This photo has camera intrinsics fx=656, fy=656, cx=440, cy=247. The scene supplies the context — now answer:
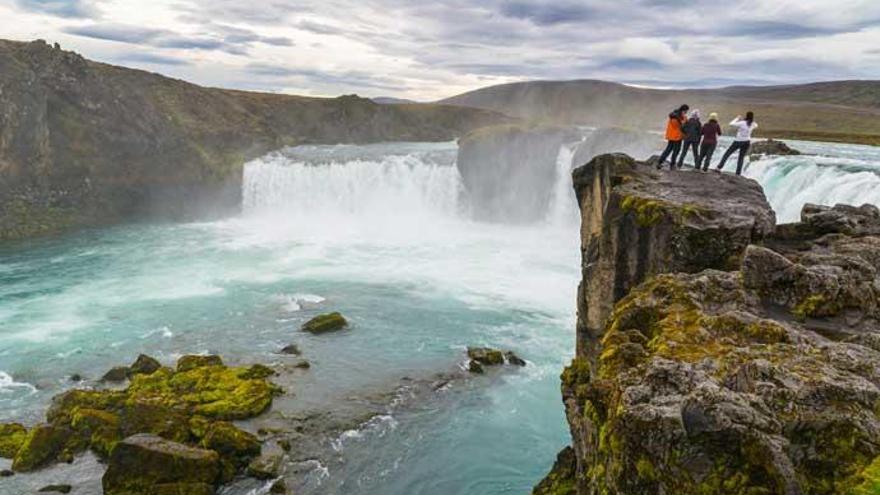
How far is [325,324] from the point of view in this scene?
34.0 metres

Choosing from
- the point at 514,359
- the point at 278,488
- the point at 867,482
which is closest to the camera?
the point at 867,482

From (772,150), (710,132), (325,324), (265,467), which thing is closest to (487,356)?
(325,324)

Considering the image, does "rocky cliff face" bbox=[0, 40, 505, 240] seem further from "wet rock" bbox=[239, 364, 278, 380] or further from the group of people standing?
the group of people standing

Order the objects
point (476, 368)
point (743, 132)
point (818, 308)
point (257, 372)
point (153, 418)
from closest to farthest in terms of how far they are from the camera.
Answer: point (818, 308) → point (743, 132) → point (153, 418) → point (257, 372) → point (476, 368)

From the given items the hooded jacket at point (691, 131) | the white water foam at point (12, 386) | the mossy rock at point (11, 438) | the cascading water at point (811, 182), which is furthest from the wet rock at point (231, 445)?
the cascading water at point (811, 182)

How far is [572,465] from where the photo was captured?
14.9 m

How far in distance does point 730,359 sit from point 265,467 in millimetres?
16216

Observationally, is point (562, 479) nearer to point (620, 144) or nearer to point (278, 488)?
point (278, 488)

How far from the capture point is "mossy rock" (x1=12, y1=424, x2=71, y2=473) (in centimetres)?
2091

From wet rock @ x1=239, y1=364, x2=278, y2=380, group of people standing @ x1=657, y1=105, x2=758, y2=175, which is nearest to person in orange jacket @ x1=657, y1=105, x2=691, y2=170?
group of people standing @ x1=657, y1=105, x2=758, y2=175

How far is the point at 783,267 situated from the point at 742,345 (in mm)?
2671

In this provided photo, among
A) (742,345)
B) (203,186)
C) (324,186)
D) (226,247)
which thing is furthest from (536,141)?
(742,345)

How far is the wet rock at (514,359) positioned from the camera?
29.8 m

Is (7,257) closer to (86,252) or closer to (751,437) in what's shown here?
(86,252)
